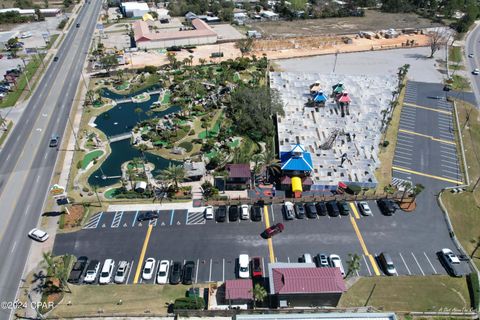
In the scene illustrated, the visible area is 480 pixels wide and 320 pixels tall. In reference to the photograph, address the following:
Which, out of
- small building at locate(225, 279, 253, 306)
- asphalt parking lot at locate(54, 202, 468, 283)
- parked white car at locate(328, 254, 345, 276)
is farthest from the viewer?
asphalt parking lot at locate(54, 202, 468, 283)

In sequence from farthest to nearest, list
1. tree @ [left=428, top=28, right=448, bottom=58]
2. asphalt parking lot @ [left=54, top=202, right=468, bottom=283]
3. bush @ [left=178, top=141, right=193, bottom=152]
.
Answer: tree @ [left=428, top=28, right=448, bottom=58], bush @ [left=178, top=141, right=193, bottom=152], asphalt parking lot @ [left=54, top=202, right=468, bottom=283]

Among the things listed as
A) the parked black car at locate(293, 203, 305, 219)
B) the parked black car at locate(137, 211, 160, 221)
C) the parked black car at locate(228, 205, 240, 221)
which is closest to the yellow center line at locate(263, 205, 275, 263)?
the parked black car at locate(228, 205, 240, 221)

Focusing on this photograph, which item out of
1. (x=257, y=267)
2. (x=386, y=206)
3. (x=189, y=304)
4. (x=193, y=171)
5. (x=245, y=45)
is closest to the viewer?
(x=189, y=304)

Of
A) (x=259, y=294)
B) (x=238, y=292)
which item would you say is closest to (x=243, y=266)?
(x=238, y=292)

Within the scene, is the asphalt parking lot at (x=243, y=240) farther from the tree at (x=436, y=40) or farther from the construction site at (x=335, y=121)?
the tree at (x=436, y=40)

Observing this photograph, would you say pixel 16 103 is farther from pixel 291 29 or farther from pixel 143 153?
pixel 291 29

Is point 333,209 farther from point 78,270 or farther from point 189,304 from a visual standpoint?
point 78,270

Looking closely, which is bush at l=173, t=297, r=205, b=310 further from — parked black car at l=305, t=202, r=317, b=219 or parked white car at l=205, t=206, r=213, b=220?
parked black car at l=305, t=202, r=317, b=219

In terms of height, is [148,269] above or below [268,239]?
below

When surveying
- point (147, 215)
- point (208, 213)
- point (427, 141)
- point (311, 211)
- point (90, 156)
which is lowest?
point (147, 215)
